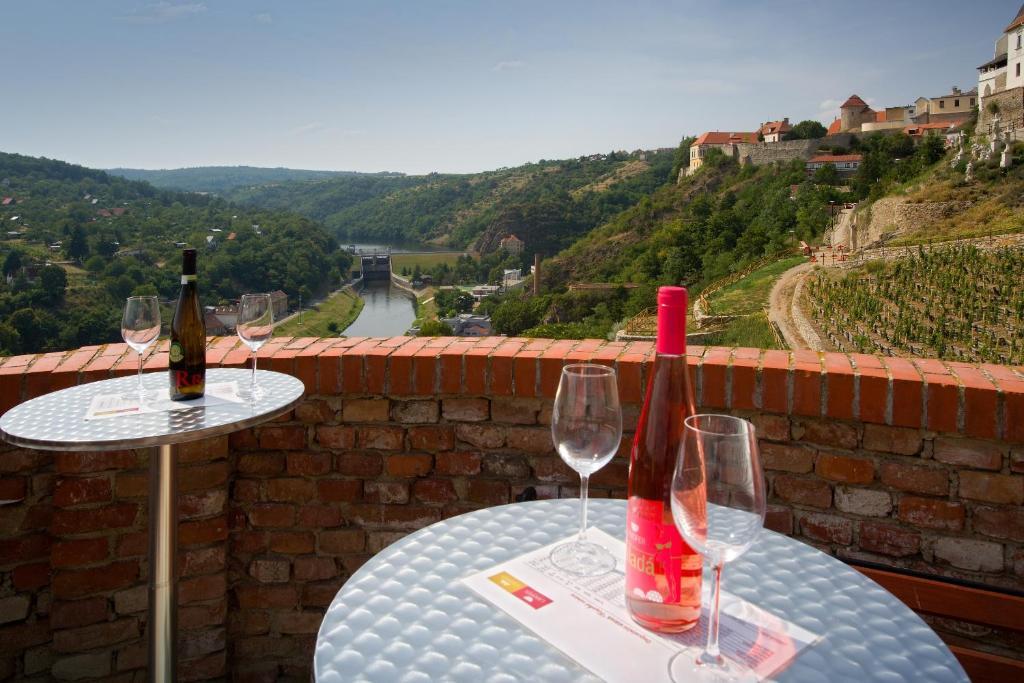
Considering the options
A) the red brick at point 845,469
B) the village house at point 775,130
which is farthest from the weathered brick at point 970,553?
the village house at point 775,130

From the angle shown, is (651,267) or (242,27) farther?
(651,267)

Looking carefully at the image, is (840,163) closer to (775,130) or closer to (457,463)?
(775,130)

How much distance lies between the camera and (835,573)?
920mm

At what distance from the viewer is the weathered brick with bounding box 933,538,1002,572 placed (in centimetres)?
154

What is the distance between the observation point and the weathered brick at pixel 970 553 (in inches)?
60.7

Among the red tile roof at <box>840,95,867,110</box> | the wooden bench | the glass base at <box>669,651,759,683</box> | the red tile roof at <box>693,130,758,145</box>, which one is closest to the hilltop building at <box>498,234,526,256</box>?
the wooden bench

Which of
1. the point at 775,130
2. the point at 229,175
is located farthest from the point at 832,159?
the point at 229,175

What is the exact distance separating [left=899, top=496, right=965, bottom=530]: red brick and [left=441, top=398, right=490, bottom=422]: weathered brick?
3.77 feet

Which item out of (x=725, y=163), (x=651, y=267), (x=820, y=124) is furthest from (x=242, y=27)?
(x=820, y=124)

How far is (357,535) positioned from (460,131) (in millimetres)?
38016

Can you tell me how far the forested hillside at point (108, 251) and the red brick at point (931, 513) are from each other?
6.49ft

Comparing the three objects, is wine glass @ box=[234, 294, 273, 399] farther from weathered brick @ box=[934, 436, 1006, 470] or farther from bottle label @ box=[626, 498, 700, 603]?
weathered brick @ box=[934, 436, 1006, 470]

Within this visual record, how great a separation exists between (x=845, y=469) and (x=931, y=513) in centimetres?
22

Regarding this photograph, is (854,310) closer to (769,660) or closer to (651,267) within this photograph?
(769,660)
